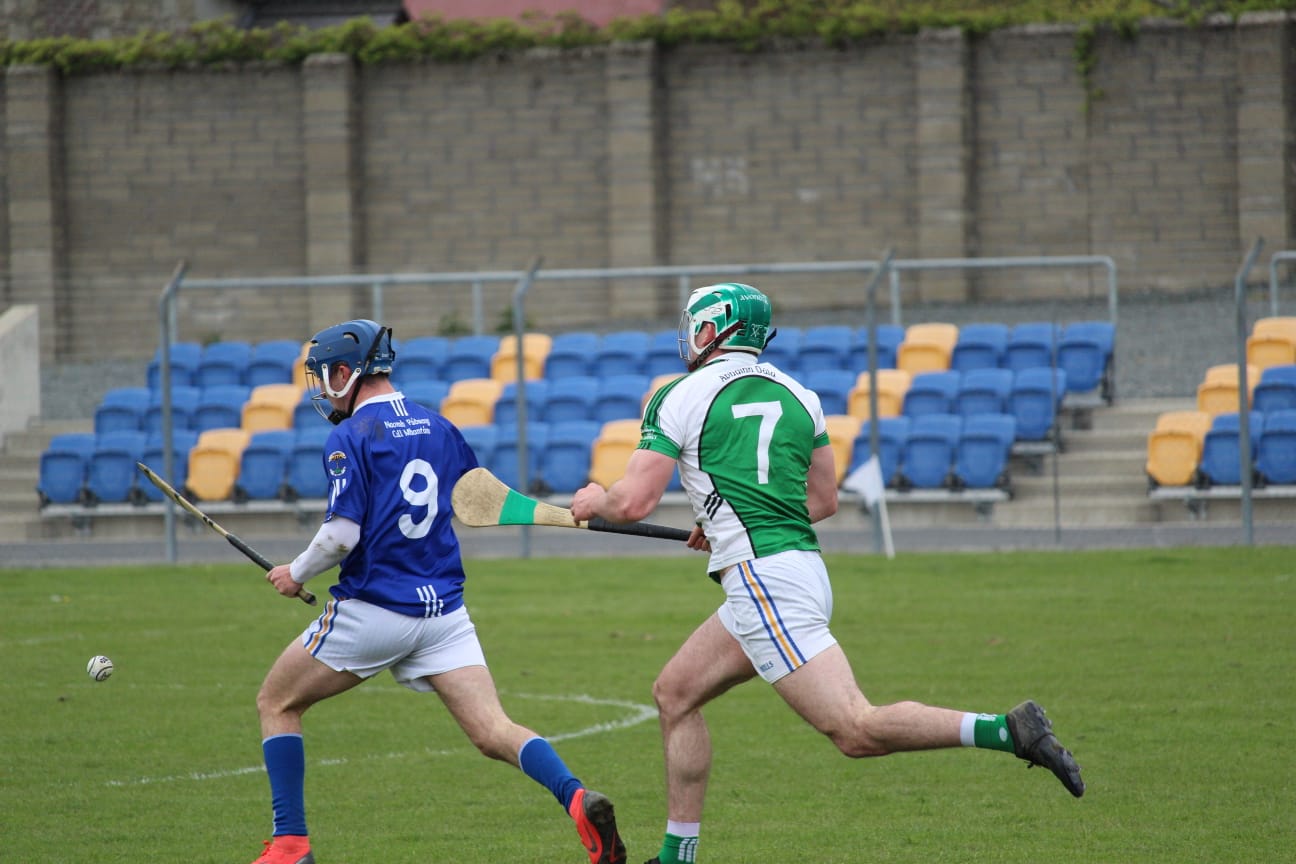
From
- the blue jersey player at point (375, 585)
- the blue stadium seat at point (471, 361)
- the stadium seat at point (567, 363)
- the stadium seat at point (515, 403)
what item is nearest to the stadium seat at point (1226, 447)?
the stadium seat at point (515, 403)

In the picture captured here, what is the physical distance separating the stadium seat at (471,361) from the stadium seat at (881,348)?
4531mm

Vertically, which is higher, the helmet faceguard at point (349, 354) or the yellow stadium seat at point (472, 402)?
the helmet faceguard at point (349, 354)

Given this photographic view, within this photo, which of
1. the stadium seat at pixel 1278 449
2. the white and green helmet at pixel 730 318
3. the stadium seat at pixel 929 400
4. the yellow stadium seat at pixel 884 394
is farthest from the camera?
the stadium seat at pixel 929 400

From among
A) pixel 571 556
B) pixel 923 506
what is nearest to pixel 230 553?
pixel 571 556

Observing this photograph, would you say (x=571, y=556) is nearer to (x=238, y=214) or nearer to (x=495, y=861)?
(x=495, y=861)

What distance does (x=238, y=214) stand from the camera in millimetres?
30047

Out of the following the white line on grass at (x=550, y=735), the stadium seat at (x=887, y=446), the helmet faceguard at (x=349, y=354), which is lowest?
the white line on grass at (x=550, y=735)

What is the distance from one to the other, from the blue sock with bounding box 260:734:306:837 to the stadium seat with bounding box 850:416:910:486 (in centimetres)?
1238

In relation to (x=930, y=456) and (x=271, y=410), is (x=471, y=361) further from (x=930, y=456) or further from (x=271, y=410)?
(x=930, y=456)

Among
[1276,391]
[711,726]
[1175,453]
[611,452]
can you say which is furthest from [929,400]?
[711,726]

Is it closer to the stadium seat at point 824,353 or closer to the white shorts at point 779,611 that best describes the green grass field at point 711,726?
the white shorts at point 779,611

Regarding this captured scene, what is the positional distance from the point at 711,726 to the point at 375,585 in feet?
12.2

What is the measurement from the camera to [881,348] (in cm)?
2077

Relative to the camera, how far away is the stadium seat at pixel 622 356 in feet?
68.9
